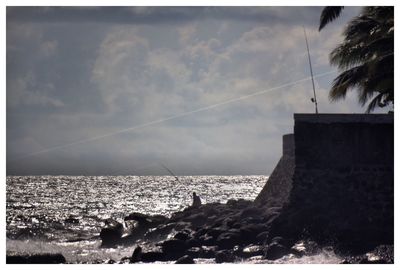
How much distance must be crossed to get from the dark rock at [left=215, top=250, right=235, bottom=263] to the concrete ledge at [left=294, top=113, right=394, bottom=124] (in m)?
4.23

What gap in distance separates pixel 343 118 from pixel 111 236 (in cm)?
1208

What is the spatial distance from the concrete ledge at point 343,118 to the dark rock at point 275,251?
3.72 meters

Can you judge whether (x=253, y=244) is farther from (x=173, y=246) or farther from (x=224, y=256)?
(x=173, y=246)

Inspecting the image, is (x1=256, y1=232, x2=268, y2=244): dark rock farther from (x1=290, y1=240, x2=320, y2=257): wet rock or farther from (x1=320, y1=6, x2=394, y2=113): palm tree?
(x1=320, y1=6, x2=394, y2=113): palm tree

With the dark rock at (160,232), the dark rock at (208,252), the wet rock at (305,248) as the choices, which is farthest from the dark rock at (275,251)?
the dark rock at (160,232)

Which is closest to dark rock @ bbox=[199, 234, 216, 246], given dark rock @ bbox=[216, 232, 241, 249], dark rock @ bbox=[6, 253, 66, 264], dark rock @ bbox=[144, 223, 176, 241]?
dark rock @ bbox=[216, 232, 241, 249]

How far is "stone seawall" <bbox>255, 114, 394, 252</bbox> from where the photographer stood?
66.0 ft

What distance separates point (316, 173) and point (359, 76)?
3.65 meters

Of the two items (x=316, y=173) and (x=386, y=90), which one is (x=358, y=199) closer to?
(x=316, y=173)

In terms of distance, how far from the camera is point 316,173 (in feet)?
67.9

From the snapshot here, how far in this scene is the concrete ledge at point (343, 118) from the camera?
20234 millimetres

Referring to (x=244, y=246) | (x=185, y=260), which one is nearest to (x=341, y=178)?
(x=244, y=246)

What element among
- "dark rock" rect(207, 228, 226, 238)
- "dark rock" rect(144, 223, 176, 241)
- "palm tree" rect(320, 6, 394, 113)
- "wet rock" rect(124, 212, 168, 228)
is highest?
"palm tree" rect(320, 6, 394, 113)

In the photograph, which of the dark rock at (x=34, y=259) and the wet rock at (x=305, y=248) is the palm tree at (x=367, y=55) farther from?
the dark rock at (x=34, y=259)
